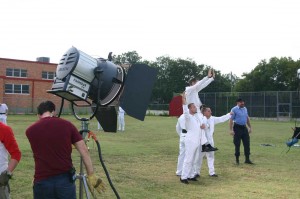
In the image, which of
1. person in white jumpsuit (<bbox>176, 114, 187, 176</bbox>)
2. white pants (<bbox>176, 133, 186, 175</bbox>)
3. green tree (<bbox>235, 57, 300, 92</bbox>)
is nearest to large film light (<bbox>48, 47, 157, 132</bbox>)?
person in white jumpsuit (<bbox>176, 114, 187, 176</bbox>)

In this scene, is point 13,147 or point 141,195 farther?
point 141,195

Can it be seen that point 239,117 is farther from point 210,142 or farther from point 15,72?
point 15,72

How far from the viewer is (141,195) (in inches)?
344

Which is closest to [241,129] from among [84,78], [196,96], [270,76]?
[196,96]

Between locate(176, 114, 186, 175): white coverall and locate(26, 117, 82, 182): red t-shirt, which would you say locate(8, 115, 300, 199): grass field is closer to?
locate(176, 114, 186, 175): white coverall

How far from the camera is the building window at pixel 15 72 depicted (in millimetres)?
63062

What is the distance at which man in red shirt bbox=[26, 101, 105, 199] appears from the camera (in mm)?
4641

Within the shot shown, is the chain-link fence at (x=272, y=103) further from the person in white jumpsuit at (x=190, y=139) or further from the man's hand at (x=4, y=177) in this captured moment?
the man's hand at (x=4, y=177)

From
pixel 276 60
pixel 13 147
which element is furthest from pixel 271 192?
pixel 276 60

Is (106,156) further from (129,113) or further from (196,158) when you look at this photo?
(129,113)

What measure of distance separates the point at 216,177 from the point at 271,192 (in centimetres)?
210

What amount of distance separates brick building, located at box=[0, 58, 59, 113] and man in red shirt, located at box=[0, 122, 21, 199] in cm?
5223

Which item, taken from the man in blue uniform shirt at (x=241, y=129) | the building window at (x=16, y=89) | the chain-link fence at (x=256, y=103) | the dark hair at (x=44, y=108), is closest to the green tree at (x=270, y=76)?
the chain-link fence at (x=256, y=103)

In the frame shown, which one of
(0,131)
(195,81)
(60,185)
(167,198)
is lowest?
(167,198)
